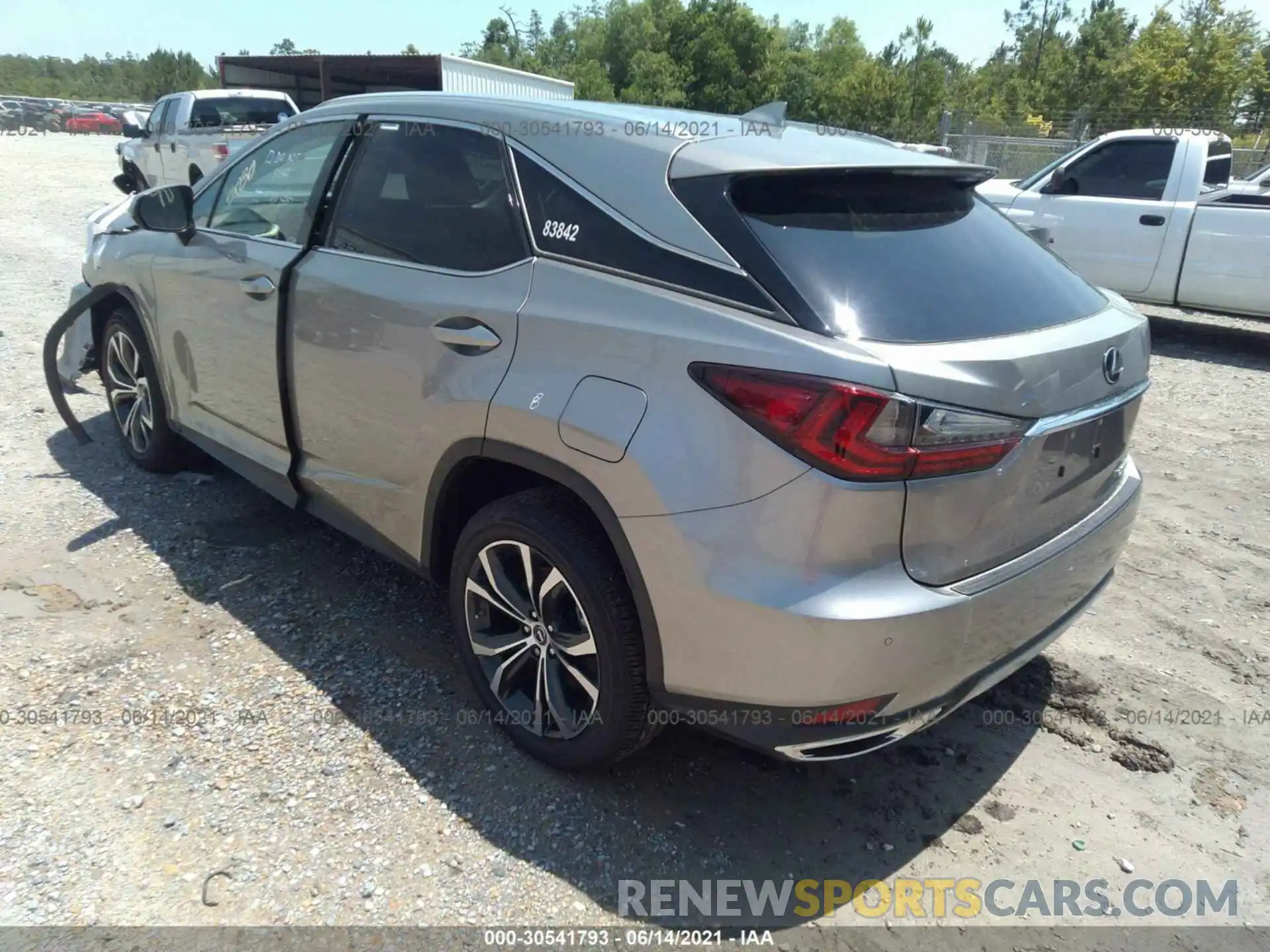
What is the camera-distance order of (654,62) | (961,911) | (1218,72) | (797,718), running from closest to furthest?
1. (797,718)
2. (961,911)
3. (1218,72)
4. (654,62)

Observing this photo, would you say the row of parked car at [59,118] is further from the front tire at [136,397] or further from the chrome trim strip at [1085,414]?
the chrome trim strip at [1085,414]

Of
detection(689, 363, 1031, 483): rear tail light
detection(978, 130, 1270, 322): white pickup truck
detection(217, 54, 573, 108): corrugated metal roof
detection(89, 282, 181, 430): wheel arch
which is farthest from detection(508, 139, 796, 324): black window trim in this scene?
detection(217, 54, 573, 108): corrugated metal roof

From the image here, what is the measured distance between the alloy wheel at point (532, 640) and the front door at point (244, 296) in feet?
3.98

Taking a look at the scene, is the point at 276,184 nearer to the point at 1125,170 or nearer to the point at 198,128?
the point at 1125,170

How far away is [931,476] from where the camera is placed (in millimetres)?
2018

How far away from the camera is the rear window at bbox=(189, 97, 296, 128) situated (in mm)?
14570

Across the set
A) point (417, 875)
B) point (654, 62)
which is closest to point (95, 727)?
point (417, 875)

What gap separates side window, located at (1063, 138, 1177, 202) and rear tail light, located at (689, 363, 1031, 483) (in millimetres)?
8209

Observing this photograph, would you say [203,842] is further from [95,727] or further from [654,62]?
[654,62]

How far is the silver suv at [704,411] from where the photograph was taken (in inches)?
79.6

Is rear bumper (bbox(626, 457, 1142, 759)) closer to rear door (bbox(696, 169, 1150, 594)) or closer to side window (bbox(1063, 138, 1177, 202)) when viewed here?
rear door (bbox(696, 169, 1150, 594))

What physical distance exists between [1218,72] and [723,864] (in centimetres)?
3692

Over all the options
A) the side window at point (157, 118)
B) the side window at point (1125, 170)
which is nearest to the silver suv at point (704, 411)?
the side window at point (1125, 170)

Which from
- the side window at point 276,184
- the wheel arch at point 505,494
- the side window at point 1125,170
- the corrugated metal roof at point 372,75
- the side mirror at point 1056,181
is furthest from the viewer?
the corrugated metal roof at point 372,75
